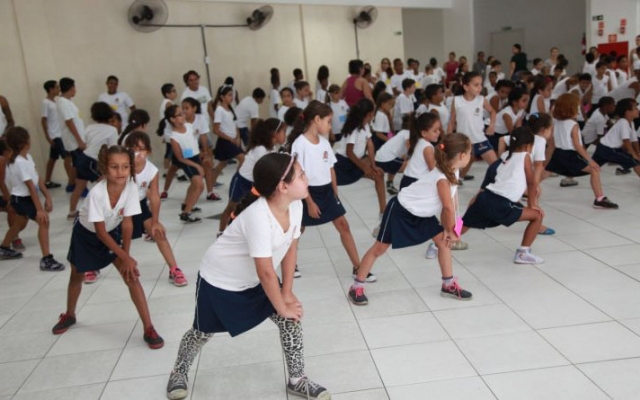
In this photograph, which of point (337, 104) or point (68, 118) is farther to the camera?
point (337, 104)

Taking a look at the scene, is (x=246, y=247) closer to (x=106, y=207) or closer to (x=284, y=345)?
(x=284, y=345)

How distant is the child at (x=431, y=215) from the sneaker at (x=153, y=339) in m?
1.15

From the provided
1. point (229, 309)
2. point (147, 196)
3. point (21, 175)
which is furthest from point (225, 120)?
point (229, 309)

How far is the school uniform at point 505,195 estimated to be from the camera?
3869mm

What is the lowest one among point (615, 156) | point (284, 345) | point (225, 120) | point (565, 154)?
point (284, 345)

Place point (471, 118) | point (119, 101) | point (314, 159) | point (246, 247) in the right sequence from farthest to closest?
point (119, 101) < point (471, 118) < point (314, 159) < point (246, 247)

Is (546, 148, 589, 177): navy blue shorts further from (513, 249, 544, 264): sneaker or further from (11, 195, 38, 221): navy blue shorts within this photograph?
(11, 195, 38, 221): navy blue shorts

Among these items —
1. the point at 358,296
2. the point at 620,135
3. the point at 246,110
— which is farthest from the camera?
the point at 246,110

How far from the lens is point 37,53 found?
8.09 meters

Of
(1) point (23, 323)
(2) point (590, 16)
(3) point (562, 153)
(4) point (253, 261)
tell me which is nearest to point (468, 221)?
(3) point (562, 153)

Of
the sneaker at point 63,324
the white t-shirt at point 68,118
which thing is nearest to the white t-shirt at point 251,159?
the sneaker at point 63,324

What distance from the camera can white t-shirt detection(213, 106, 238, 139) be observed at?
6.82 metres

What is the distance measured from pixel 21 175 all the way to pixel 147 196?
1192 mm

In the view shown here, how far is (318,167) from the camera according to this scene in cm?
369
